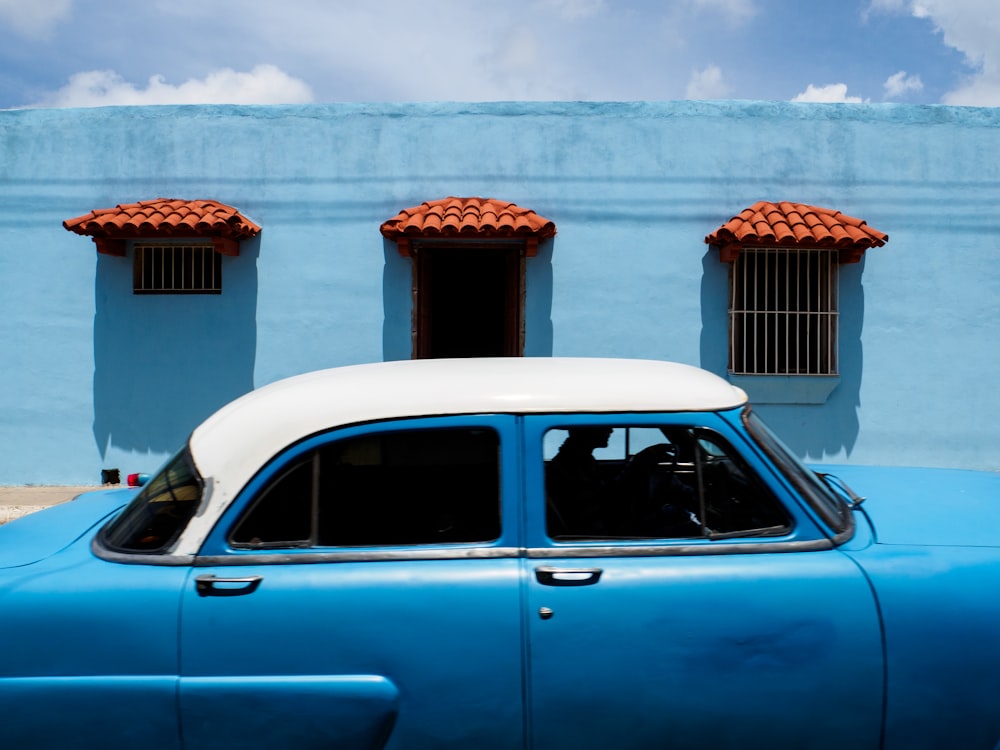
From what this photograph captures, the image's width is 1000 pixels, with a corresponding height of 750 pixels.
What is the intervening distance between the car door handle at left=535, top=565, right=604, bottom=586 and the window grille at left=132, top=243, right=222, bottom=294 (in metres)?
6.53

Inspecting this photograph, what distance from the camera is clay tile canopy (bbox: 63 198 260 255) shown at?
698cm

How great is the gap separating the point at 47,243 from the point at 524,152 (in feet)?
16.9

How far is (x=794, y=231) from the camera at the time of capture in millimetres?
6898

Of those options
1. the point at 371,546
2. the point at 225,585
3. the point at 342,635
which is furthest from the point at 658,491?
the point at 225,585

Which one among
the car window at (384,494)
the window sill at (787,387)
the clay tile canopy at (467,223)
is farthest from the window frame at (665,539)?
the window sill at (787,387)

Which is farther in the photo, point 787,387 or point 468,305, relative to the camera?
point 468,305

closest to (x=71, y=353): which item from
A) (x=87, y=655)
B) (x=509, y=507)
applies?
(x=87, y=655)

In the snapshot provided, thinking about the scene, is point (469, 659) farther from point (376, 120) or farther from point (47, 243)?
point (47, 243)

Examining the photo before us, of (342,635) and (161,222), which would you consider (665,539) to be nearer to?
(342,635)

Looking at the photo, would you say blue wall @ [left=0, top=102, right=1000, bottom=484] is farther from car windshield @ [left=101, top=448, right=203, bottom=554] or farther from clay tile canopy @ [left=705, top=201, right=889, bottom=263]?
car windshield @ [left=101, top=448, right=203, bottom=554]

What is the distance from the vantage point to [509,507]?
2.06 m

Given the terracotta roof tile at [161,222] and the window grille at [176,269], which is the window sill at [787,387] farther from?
the window grille at [176,269]

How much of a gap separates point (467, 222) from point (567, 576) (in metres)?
5.26

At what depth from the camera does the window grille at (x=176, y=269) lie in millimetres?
7586
